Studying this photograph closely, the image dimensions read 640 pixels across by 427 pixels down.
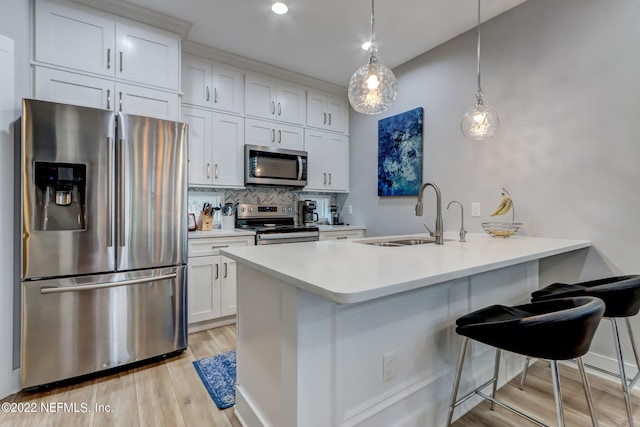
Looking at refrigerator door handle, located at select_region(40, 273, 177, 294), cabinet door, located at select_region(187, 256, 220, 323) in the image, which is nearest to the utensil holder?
cabinet door, located at select_region(187, 256, 220, 323)

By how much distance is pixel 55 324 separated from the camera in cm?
185

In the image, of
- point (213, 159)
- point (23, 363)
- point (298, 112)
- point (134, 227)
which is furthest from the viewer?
point (298, 112)

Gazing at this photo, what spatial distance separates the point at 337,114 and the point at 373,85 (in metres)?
2.39

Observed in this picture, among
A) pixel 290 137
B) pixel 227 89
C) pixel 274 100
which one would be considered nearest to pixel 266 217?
pixel 290 137

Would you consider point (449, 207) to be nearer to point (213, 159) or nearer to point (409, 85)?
point (409, 85)

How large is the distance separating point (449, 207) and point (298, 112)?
81.9 inches

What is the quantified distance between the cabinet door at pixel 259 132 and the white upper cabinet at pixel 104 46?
865 millimetres

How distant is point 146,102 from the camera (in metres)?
2.45

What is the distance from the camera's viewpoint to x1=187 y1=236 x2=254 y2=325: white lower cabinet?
2664 millimetres

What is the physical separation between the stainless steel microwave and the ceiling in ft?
3.24

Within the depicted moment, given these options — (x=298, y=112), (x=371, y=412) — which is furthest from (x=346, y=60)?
(x=371, y=412)

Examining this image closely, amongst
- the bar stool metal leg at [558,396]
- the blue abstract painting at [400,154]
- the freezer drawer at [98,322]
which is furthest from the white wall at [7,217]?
the blue abstract painting at [400,154]

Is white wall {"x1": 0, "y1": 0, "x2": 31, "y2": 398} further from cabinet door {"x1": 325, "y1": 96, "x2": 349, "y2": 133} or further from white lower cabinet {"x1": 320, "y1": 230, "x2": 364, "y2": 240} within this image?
cabinet door {"x1": 325, "y1": 96, "x2": 349, "y2": 133}

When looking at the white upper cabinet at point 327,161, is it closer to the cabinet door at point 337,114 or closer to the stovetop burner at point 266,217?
the cabinet door at point 337,114
